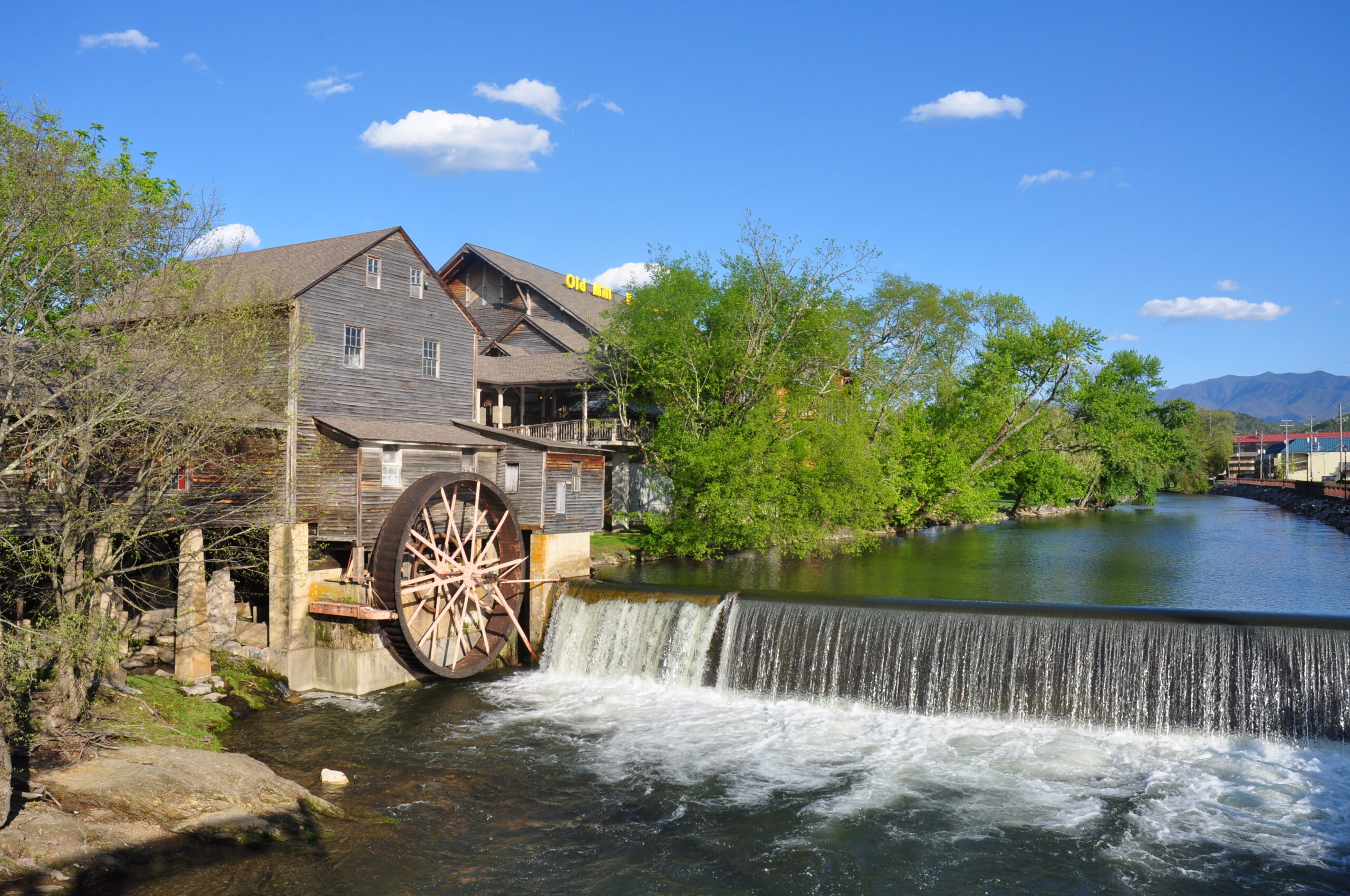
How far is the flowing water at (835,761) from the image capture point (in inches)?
397

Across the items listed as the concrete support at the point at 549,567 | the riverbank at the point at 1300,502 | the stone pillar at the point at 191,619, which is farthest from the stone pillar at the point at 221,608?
the riverbank at the point at 1300,502

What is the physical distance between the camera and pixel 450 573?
19.8 meters

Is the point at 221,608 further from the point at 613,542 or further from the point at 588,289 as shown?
the point at 588,289

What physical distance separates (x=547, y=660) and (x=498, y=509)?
3.85m

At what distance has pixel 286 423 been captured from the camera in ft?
61.4

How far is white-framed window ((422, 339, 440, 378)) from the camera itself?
2309cm

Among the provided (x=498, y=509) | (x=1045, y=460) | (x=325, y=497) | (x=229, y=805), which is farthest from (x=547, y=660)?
(x=1045, y=460)

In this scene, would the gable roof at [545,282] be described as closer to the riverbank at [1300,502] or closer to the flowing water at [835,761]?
the flowing water at [835,761]

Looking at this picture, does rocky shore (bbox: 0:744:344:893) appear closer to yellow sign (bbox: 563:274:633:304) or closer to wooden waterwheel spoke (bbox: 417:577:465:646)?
wooden waterwheel spoke (bbox: 417:577:465:646)

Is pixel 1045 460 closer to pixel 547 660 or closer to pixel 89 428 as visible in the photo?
pixel 547 660

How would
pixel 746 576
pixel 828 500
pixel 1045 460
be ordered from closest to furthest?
pixel 746 576 → pixel 828 500 → pixel 1045 460

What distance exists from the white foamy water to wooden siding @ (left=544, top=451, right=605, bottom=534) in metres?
6.62

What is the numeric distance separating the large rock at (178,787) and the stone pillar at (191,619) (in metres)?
4.94

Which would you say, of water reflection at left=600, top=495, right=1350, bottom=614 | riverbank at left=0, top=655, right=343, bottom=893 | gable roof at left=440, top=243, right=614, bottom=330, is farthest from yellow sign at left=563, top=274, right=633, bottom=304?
riverbank at left=0, top=655, right=343, bottom=893
